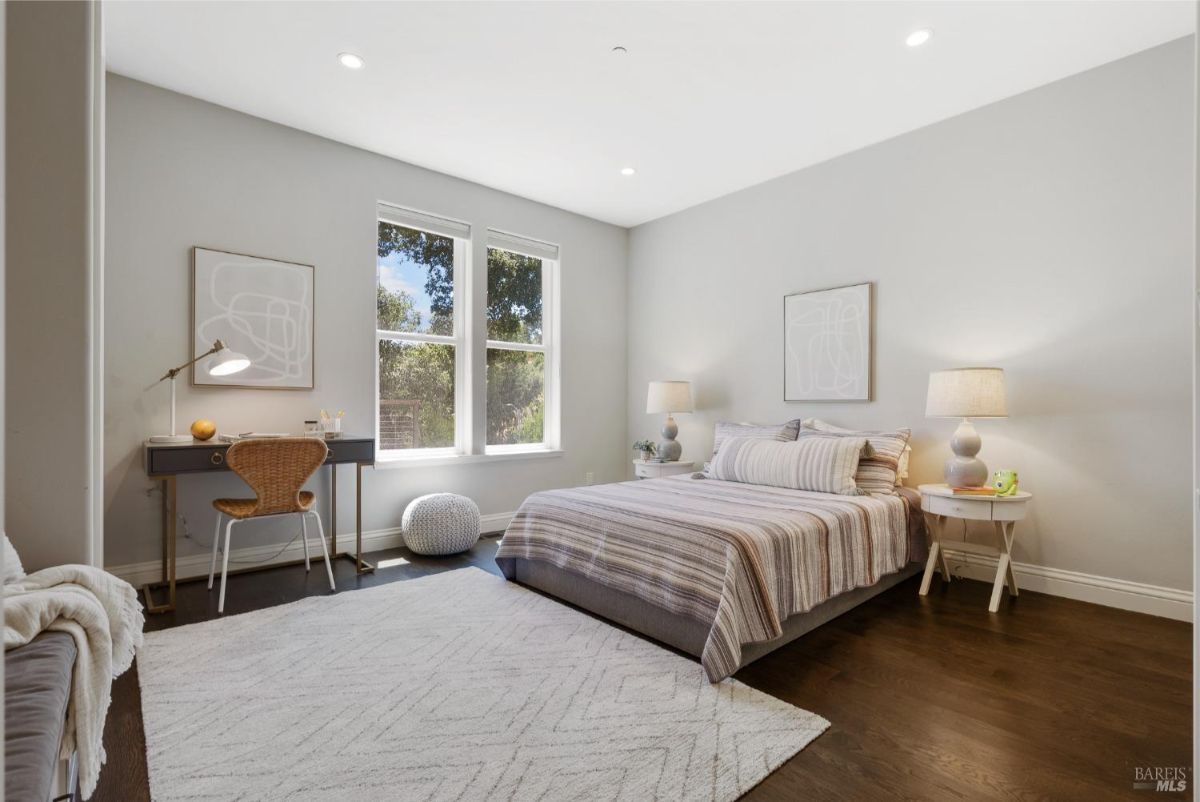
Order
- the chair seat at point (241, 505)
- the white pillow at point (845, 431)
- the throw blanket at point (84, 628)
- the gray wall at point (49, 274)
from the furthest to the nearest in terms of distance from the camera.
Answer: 1. the white pillow at point (845, 431)
2. the chair seat at point (241, 505)
3. the gray wall at point (49, 274)
4. the throw blanket at point (84, 628)

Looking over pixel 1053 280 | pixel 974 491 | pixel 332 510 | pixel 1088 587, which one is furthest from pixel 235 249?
pixel 1088 587

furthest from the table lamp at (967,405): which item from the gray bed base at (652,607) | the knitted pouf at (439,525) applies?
the knitted pouf at (439,525)

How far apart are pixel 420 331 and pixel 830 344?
9.42ft

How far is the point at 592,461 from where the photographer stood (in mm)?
5395

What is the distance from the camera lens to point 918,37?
2.79 metres

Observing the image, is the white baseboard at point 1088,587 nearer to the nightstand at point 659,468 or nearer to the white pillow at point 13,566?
the nightstand at point 659,468

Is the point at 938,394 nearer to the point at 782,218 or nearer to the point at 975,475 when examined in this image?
the point at 975,475

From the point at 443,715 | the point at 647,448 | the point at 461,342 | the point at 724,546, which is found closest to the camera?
the point at 443,715

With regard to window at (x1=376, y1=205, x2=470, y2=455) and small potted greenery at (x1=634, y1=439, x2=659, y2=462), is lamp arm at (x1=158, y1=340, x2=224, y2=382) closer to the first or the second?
window at (x1=376, y1=205, x2=470, y2=455)

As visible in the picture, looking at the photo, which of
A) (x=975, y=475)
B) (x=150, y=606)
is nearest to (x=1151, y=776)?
(x=975, y=475)

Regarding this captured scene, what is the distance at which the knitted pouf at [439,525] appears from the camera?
3.85 m

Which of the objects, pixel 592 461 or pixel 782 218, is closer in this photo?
pixel 782 218

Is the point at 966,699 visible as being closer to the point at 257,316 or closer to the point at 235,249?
the point at 257,316

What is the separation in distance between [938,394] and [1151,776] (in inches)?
72.7
